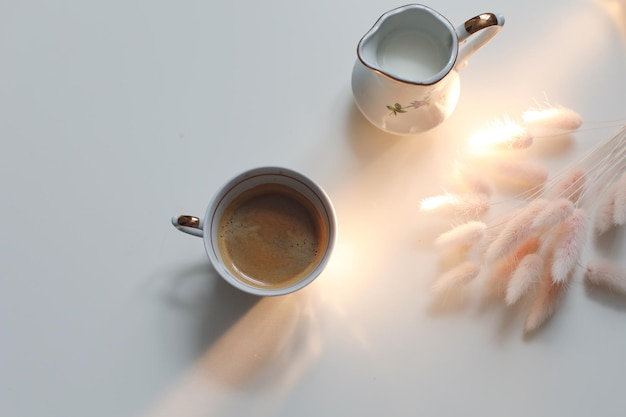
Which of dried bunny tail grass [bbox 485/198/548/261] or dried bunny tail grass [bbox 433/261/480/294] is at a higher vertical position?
dried bunny tail grass [bbox 485/198/548/261]

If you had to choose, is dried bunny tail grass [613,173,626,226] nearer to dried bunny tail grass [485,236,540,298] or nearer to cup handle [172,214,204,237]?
dried bunny tail grass [485,236,540,298]

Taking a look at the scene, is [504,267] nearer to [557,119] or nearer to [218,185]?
[557,119]

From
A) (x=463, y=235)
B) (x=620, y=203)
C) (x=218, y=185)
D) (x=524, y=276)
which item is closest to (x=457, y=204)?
(x=463, y=235)

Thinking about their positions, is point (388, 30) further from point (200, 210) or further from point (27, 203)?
point (27, 203)

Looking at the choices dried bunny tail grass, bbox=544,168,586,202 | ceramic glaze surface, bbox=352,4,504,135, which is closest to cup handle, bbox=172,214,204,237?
ceramic glaze surface, bbox=352,4,504,135

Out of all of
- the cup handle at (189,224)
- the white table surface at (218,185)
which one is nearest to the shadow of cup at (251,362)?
the white table surface at (218,185)

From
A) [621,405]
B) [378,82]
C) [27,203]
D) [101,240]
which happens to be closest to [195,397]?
[101,240]

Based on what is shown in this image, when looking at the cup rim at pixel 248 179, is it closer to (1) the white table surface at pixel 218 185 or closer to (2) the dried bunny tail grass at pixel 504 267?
(1) the white table surface at pixel 218 185

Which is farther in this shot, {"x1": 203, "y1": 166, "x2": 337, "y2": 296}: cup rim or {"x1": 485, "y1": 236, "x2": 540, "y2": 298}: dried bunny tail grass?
{"x1": 485, "y1": 236, "x2": 540, "y2": 298}: dried bunny tail grass
